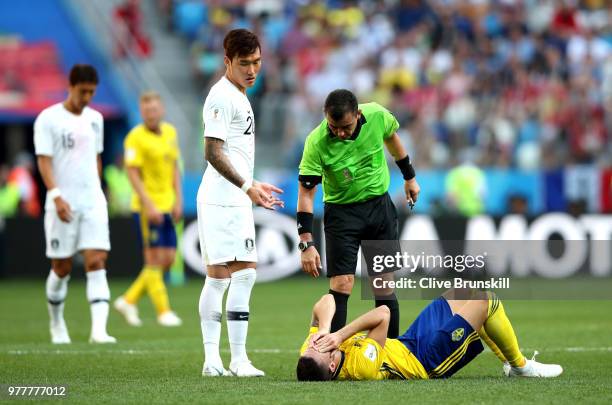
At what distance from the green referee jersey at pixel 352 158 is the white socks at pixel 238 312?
857mm

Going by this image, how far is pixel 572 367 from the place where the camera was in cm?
882

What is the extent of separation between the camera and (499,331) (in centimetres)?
791

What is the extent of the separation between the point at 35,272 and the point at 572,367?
1369 centimetres

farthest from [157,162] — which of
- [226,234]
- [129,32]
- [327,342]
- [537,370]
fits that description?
[129,32]

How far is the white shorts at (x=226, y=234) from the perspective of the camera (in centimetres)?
852

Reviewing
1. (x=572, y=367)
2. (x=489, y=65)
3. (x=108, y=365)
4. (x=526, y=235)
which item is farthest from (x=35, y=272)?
(x=572, y=367)

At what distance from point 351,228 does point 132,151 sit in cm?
536

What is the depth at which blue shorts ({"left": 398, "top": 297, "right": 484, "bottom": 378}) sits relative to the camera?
7.86 metres

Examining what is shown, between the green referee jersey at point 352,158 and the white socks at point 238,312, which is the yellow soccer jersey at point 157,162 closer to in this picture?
the green referee jersey at point 352,158

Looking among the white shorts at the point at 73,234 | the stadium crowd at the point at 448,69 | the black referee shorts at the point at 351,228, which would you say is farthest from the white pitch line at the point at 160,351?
the stadium crowd at the point at 448,69

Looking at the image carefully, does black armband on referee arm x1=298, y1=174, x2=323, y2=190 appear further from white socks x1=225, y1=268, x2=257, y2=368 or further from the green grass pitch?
the green grass pitch

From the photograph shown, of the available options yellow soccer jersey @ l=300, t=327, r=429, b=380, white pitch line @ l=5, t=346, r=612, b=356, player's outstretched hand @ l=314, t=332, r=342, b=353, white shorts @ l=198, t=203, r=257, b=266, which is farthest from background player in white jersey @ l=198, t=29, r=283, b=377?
white pitch line @ l=5, t=346, r=612, b=356

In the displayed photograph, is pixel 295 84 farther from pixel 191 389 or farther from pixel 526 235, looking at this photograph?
pixel 191 389

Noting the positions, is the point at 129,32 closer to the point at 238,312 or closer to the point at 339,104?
the point at 238,312
